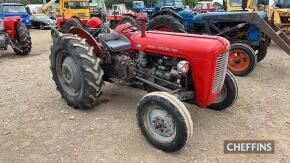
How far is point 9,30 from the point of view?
9.43 m

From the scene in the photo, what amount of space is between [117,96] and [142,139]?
166 cm

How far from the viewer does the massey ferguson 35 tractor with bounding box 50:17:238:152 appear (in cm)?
350

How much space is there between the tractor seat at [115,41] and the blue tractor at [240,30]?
2.62 m

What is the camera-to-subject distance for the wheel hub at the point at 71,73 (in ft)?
15.4

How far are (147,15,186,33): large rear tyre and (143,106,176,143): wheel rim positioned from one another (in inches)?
158

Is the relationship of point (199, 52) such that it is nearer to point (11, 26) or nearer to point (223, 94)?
point (223, 94)

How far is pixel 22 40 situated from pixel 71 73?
5552 millimetres

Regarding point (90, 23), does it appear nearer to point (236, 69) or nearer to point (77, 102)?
point (236, 69)

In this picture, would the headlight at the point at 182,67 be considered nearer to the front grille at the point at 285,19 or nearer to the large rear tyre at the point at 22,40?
the large rear tyre at the point at 22,40

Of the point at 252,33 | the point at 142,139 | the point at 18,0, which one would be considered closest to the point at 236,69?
the point at 252,33

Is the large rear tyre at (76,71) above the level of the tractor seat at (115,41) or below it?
below

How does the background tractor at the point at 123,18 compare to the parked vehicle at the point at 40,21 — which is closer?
the background tractor at the point at 123,18

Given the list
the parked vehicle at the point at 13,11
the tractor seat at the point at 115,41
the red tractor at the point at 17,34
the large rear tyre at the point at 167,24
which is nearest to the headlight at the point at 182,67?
the tractor seat at the point at 115,41

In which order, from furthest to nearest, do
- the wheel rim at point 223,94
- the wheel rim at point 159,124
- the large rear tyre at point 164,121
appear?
the wheel rim at point 223,94 → the wheel rim at point 159,124 → the large rear tyre at point 164,121
